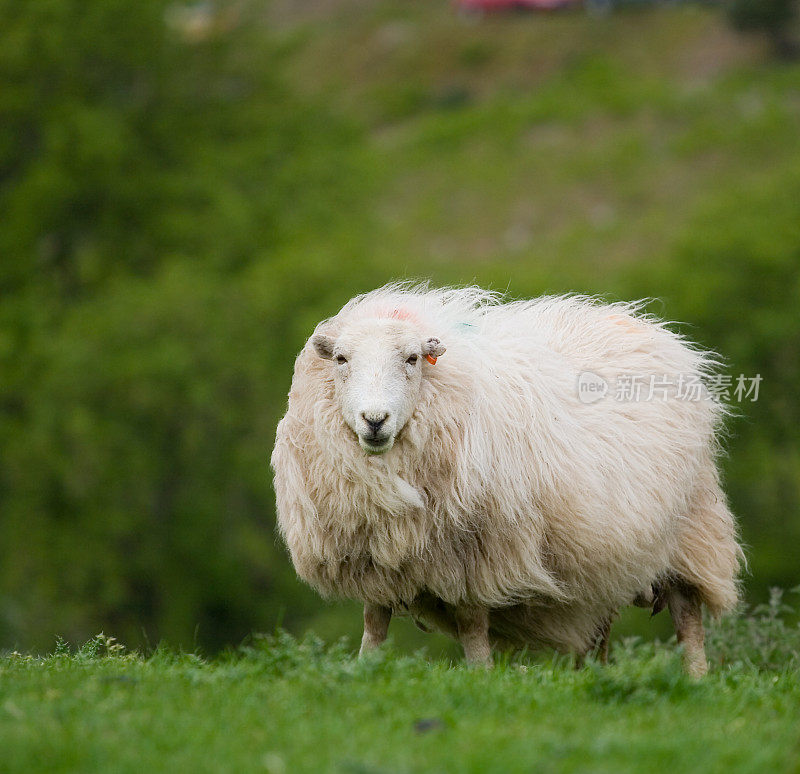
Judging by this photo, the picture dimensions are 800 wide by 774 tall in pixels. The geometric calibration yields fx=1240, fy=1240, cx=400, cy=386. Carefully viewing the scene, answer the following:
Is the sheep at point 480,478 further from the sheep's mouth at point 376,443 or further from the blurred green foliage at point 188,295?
the blurred green foliage at point 188,295

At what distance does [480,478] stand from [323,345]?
3.69 feet

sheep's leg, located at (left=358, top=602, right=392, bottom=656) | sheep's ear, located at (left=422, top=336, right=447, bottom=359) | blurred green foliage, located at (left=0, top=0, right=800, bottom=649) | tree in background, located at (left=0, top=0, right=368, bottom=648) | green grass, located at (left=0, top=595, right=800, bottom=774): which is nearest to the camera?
green grass, located at (left=0, top=595, right=800, bottom=774)

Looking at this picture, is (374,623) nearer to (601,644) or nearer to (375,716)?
(601,644)

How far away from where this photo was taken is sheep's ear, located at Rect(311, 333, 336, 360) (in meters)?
6.79

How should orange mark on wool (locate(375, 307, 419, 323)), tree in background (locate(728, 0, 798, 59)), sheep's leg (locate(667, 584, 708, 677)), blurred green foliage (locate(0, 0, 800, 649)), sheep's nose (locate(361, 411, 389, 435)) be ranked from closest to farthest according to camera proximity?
sheep's nose (locate(361, 411, 389, 435))
orange mark on wool (locate(375, 307, 419, 323))
sheep's leg (locate(667, 584, 708, 677))
blurred green foliage (locate(0, 0, 800, 649))
tree in background (locate(728, 0, 798, 59))

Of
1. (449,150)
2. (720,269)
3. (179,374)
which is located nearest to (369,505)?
(179,374)

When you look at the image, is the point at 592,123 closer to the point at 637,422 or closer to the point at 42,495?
the point at 42,495

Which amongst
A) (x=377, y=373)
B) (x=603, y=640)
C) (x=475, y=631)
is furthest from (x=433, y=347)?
(x=603, y=640)

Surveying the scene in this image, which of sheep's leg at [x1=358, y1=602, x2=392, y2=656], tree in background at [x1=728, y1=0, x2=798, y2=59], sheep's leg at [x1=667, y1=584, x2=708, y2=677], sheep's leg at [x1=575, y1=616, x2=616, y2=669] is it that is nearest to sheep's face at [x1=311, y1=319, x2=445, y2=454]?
sheep's leg at [x1=358, y1=602, x2=392, y2=656]

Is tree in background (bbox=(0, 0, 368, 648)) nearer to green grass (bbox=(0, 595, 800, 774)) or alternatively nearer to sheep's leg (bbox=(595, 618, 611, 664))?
sheep's leg (bbox=(595, 618, 611, 664))

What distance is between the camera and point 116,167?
23.3 m

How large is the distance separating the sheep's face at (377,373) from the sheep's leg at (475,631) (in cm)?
108

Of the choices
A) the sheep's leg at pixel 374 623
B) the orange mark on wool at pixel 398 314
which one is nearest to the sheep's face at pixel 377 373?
the orange mark on wool at pixel 398 314

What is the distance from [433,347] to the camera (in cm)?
671
